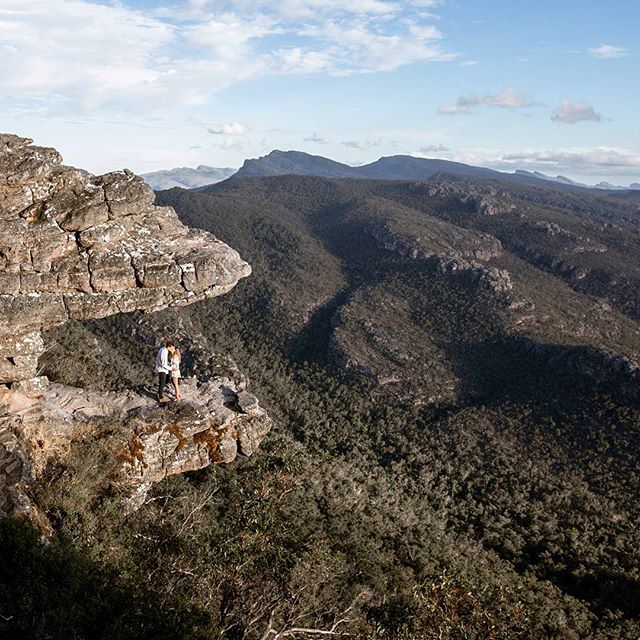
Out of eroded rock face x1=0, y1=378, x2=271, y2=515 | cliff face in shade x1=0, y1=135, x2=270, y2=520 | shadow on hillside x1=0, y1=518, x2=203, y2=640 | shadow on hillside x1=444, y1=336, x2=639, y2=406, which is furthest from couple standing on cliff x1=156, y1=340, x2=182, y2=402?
shadow on hillside x1=444, y1=336, x2=639, y2=406

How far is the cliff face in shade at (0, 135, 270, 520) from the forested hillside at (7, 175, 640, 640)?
1.47 metres

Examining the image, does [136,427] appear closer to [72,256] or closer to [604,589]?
[72,256]

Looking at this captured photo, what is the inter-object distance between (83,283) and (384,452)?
37.6 metres

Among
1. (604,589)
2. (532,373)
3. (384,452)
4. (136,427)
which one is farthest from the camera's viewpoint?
(532,373)

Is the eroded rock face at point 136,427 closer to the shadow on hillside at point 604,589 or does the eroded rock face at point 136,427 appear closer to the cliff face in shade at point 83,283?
the cliff face in shade at point 83,283

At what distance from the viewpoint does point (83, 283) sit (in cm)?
1582

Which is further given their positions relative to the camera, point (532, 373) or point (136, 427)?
point (532, 373)

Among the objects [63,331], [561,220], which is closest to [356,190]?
[561,220]

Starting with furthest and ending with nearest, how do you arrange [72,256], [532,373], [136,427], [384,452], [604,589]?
[532,373] < [384,452] < [604,589] < [136,427] < [72,256]

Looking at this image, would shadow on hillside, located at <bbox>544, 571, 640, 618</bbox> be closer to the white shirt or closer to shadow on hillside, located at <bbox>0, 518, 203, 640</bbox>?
the white shirt

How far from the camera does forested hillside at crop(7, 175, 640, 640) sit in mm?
13602

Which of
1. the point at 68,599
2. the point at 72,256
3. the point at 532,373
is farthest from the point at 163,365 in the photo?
the point at 532,373

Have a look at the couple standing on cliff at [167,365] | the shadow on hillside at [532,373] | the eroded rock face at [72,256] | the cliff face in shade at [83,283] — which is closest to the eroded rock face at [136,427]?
the cliff face in shade at [83,283]

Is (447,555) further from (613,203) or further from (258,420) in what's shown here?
(613,203)
